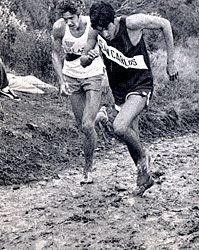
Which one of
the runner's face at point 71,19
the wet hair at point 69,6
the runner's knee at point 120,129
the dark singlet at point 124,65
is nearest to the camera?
the dark singlet at point 124,65

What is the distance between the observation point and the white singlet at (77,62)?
16.0 ft

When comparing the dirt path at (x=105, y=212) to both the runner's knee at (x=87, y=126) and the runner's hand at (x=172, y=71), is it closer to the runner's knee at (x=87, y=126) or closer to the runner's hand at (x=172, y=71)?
the runner's knee at (x=87, y=126)

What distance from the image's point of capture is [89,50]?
4715 millimetres

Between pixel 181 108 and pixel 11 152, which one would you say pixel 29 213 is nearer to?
pixel 11 152

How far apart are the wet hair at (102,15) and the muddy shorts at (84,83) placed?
98 cm

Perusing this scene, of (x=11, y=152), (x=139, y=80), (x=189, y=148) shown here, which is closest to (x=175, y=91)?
(x=189, y=148)

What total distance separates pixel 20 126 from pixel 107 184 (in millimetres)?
2199

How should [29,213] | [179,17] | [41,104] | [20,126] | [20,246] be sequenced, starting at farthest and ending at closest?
[179,17] < [41,104] < [20,126] < [29,213] < [20,246]

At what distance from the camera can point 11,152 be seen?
6.18 metres

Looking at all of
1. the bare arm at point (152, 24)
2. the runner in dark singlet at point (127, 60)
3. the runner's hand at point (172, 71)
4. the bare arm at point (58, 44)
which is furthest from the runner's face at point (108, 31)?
the bare arm at point (58, 44)

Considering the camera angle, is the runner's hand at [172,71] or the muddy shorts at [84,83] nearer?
the runner's hand at [172,71]

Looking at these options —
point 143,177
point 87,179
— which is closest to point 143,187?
point 143,177

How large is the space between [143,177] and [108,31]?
5.18 feet

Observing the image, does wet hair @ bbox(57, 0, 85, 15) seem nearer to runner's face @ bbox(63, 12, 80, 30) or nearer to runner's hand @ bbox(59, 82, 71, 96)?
runner's face @ bbox(63, 12, 80, 30)
